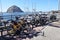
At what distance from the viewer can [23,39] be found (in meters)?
10.4

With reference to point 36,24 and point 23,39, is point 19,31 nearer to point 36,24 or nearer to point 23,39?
point 23,39

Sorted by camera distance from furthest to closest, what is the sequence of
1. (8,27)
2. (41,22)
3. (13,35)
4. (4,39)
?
(41,22), (8,27), (13,35), (4,39)

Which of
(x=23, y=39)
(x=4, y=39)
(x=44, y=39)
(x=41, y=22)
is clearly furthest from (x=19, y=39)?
(x=41, y=22)

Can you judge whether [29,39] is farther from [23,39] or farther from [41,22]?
[41,22]

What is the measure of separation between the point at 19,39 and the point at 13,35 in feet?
4.15

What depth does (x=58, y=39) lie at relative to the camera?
34.6ft

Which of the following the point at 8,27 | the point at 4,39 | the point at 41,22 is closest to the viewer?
the point at 4,39

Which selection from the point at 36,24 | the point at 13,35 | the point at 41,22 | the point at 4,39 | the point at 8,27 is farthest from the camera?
the point at 41,22

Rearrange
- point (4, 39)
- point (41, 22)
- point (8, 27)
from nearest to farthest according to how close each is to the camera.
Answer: point (4, 39)
point (8, 27)
point (41, 22)

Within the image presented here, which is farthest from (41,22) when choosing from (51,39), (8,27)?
(51,39)

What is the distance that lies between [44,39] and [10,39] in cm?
278

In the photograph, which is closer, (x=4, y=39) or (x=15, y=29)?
(x=4, y=39)

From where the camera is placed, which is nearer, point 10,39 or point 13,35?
point 10,39

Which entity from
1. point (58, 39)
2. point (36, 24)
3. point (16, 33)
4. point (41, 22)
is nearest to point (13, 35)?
point (16, 33)
